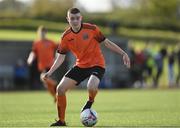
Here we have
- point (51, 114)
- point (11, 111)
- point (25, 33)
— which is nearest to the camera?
A: point (51, 114)

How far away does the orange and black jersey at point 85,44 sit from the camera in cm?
1532

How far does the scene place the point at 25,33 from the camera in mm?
63969

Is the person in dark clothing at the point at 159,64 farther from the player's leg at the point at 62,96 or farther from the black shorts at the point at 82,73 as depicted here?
the player's leg at the point at 62,96

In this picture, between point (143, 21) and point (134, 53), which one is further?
point (143, 21)

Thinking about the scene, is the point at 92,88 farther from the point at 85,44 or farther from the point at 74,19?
the point at 74,19

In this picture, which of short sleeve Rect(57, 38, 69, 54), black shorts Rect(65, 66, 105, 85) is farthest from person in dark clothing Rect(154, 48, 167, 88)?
black shorts Rect(65, 66, 105, 85)

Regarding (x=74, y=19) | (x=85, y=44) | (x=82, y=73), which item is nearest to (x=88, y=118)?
(x=82, y=73)

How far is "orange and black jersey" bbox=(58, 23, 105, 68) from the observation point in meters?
15.3

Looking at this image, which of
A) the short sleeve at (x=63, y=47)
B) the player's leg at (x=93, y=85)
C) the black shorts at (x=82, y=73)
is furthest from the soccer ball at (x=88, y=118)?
the short sleeve at (x=63, y=47)

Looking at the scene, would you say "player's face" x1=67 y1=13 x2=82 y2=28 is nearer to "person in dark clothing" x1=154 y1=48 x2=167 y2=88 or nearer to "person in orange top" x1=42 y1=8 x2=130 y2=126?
"person in orange top" x1=42 y1=8 x2=130 y2=126

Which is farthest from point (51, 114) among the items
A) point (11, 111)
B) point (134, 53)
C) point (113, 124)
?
point (134, 53)

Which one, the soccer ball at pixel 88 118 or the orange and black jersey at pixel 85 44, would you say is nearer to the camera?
the soccer ball at pixel 88 118

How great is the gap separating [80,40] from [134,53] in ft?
80.6

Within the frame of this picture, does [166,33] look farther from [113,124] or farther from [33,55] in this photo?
[113,124]
